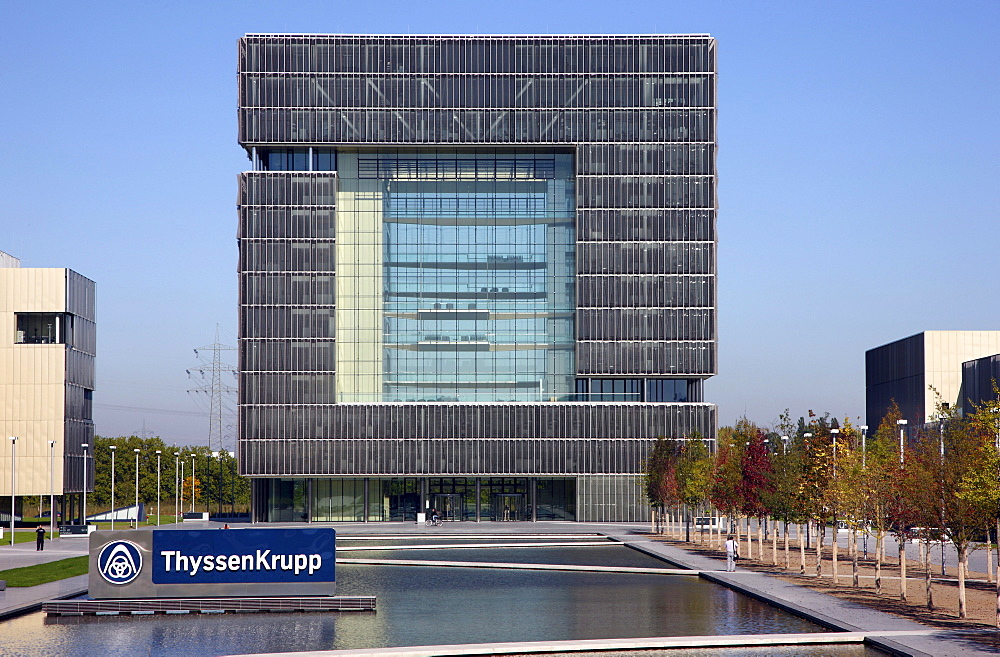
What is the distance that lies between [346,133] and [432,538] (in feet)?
143

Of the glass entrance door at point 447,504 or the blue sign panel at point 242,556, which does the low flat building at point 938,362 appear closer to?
the glass entrance door at point 447,504

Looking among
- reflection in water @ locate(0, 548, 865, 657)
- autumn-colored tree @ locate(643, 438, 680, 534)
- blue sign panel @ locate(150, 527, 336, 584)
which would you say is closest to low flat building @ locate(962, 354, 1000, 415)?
autumn-colored tree @ locate(643, 438, 680, 534)

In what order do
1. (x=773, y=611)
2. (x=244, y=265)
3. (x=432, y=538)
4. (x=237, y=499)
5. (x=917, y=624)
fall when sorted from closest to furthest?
(x=917, y=624) → (x=773, y=611) → (x=432, y=538) → (x=244, y=265) → (x=237, y=499)

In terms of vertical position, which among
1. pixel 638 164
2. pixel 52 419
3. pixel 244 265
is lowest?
pixel 52 419

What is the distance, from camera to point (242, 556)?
117 feet

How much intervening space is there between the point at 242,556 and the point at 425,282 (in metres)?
76.1

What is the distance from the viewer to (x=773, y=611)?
3516 centimetres

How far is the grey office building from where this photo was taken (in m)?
106

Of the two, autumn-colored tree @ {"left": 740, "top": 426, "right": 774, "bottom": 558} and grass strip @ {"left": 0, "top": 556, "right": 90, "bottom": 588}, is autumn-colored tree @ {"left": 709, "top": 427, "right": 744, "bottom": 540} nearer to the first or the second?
autumn-colored tree @ {"left": 740, "top": 426, "right": 774, "bottom": 558}

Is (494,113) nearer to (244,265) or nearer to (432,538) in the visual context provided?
(244,265)

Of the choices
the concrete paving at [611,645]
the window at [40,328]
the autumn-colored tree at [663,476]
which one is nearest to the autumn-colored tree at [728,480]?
the autumn-colored tree at [663,476]

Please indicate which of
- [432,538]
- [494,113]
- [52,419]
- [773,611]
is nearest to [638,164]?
[494,113]

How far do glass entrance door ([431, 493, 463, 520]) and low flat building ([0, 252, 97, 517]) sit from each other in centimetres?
3228

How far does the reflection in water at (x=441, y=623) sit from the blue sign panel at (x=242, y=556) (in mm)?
1440
